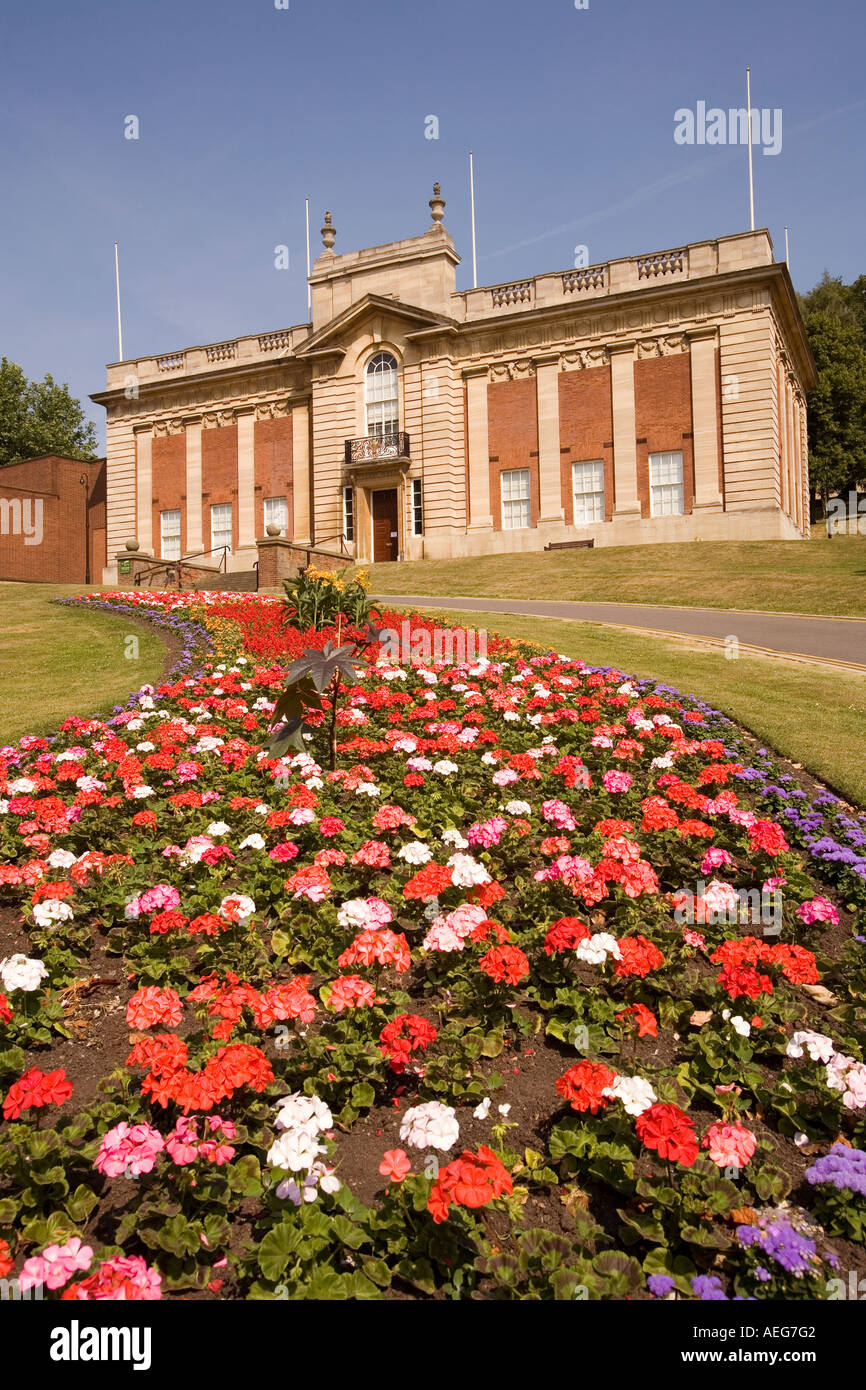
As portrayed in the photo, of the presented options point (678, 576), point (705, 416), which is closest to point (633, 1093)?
point (678, 576)

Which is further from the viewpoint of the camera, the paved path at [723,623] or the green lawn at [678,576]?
the green lawn at [678,576]

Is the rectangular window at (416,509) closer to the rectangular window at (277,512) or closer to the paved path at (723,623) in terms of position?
the rectangular window at (277,512)

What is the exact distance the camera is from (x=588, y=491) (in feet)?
107

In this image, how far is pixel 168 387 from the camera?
40.6 meters

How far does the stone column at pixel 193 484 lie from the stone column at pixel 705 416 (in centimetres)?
2212

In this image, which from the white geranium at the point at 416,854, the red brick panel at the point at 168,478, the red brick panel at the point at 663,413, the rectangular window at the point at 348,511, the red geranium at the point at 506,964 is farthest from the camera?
the red brick panel at the point at 168,478

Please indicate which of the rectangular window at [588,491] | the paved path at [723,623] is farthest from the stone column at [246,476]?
the paved path at [723,623]

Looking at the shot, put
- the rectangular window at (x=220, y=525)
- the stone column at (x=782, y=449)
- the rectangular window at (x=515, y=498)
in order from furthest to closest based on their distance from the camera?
the rectangular window at (x=220, y=525)
the rectangular window at (x=515, y=498)
the stone column at (x=782, y=449)

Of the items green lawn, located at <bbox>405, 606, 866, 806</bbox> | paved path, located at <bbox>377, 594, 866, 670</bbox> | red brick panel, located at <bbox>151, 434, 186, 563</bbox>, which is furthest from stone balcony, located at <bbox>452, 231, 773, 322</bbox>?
green lawn, located at <bbox>405, 606, 866, 806</bbox>

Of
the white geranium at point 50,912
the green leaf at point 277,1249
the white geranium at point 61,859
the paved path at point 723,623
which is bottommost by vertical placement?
the green leaf at point 277,1249

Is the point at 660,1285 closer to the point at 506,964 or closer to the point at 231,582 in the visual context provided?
the point at 506,964

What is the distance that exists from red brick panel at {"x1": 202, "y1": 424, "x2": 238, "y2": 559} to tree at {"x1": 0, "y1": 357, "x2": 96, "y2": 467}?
19.4m

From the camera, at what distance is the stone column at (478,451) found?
34344mm

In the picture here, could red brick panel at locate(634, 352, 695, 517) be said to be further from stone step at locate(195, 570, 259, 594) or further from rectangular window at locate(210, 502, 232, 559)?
rectangular window at locate(210, 502, 232, 559)
